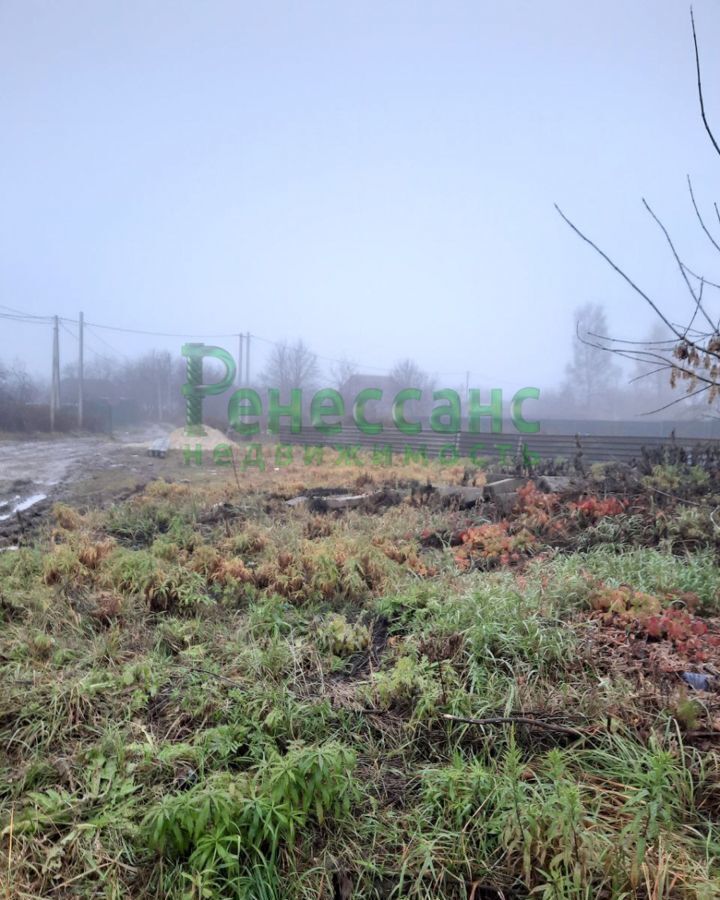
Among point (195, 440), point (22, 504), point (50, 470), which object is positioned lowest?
point (22, 504)

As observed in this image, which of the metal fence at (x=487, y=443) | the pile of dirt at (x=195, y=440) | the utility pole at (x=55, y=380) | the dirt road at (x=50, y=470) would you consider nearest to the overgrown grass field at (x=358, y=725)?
the dirt road at (x=50, y=470)

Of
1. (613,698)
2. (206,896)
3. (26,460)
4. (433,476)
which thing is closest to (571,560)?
(613,698)

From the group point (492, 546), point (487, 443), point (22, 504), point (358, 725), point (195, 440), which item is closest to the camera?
point (358, 725)

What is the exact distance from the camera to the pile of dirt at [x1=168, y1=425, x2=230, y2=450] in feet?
44.0

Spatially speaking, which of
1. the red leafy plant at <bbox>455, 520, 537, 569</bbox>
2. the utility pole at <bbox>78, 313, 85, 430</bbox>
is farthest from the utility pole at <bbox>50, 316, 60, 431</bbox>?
the red leafy plant at <bbox>455, 520, 537, 569</bbox>

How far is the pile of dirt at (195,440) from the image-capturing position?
1341 cm

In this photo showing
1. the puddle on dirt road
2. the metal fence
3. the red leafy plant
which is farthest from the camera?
the metal fence

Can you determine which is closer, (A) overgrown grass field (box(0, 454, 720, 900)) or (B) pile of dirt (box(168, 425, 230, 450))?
(A) overgrown grass field (box(0, 454, 720, 900))

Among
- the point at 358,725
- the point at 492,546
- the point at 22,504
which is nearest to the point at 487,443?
the point at 492,546

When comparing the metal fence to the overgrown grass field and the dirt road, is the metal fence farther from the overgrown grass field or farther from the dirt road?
the overgrown grass field

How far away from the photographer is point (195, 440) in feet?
45.0

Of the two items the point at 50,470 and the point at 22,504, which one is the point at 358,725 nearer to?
the point at 22,504

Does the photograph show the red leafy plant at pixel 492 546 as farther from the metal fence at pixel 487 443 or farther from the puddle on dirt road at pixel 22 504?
the metal fence at pixel 487 443

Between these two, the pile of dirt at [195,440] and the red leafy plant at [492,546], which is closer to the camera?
the red leafy plant at [492,546]
